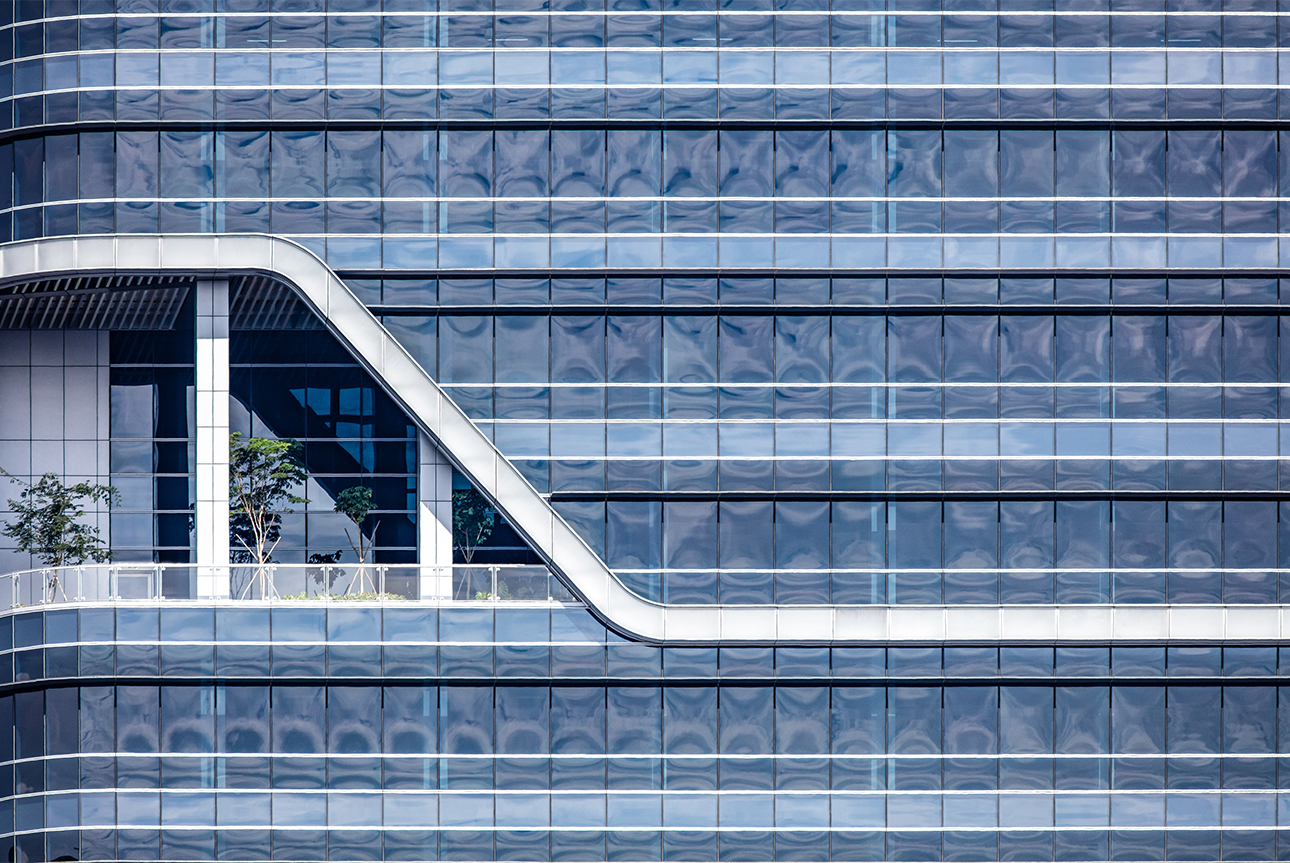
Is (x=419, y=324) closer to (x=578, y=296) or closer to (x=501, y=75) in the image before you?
(x=578, y=296)

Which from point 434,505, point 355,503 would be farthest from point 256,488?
point 434,505

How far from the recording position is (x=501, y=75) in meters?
30.9

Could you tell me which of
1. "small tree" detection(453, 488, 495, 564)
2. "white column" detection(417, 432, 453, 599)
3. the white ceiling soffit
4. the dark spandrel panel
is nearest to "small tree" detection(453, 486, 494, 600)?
"small tree" detection(453, 488, 495, 564)

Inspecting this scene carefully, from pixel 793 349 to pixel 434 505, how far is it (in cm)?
972

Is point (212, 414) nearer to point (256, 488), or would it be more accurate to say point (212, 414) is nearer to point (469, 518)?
point (256, 488)

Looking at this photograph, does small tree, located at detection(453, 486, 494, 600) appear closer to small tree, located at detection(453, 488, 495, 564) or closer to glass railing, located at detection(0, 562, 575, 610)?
small tree, located at detection(453, 488, 495, 564)

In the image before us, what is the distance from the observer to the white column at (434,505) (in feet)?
102

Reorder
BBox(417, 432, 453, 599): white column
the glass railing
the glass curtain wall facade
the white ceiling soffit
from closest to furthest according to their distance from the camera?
the glass railing < the white ceiling soffit < the glass curtain wall facade < BBox(417, 432, 453, 599): white column

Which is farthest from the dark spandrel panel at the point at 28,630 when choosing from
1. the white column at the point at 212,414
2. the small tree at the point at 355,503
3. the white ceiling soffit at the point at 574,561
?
the white ceiling soffit at the point at 574,561

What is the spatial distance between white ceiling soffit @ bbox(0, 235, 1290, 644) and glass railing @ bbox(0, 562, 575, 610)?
121cm

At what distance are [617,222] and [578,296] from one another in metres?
2.07

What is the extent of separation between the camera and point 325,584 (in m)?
30.5

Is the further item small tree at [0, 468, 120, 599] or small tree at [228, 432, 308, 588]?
small tree at [0, 468, 120, 599]

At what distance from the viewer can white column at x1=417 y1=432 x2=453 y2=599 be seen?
3103 centimetres
